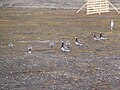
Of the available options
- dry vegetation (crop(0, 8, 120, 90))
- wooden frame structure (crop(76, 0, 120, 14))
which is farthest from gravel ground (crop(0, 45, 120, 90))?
wooden frame structure (crop(76, 0, 120, 14))

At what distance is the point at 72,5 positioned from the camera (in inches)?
1098

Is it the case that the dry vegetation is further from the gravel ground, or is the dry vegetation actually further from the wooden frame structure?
the wooden frame structure

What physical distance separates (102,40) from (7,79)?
6406 millimetres

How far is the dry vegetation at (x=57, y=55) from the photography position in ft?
38.8

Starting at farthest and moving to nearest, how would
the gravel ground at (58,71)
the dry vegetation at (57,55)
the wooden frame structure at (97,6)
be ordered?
1. the wooden frame structure at (97,6)
2. the dry vegetation at (57,55)
3. the gravel ground at (58,71)

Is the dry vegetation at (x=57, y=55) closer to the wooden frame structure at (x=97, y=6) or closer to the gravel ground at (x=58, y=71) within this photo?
the gravel ground at (x=58, y=71)

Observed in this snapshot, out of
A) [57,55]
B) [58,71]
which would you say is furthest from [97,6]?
[58,71]

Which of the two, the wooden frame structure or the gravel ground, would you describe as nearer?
the gravel ground

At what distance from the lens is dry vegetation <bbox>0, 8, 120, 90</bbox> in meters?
11.8

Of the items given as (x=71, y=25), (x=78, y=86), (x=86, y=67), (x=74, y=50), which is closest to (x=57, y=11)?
(x=71, y=25)

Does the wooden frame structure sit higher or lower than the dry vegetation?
higher

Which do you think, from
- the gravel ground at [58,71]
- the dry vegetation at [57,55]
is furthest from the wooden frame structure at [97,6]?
the gravel ground at [58,71]

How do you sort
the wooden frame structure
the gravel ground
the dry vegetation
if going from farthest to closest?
the wooden frame structure → the dry vegetation → the gravel ground

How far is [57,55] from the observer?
1477cm
